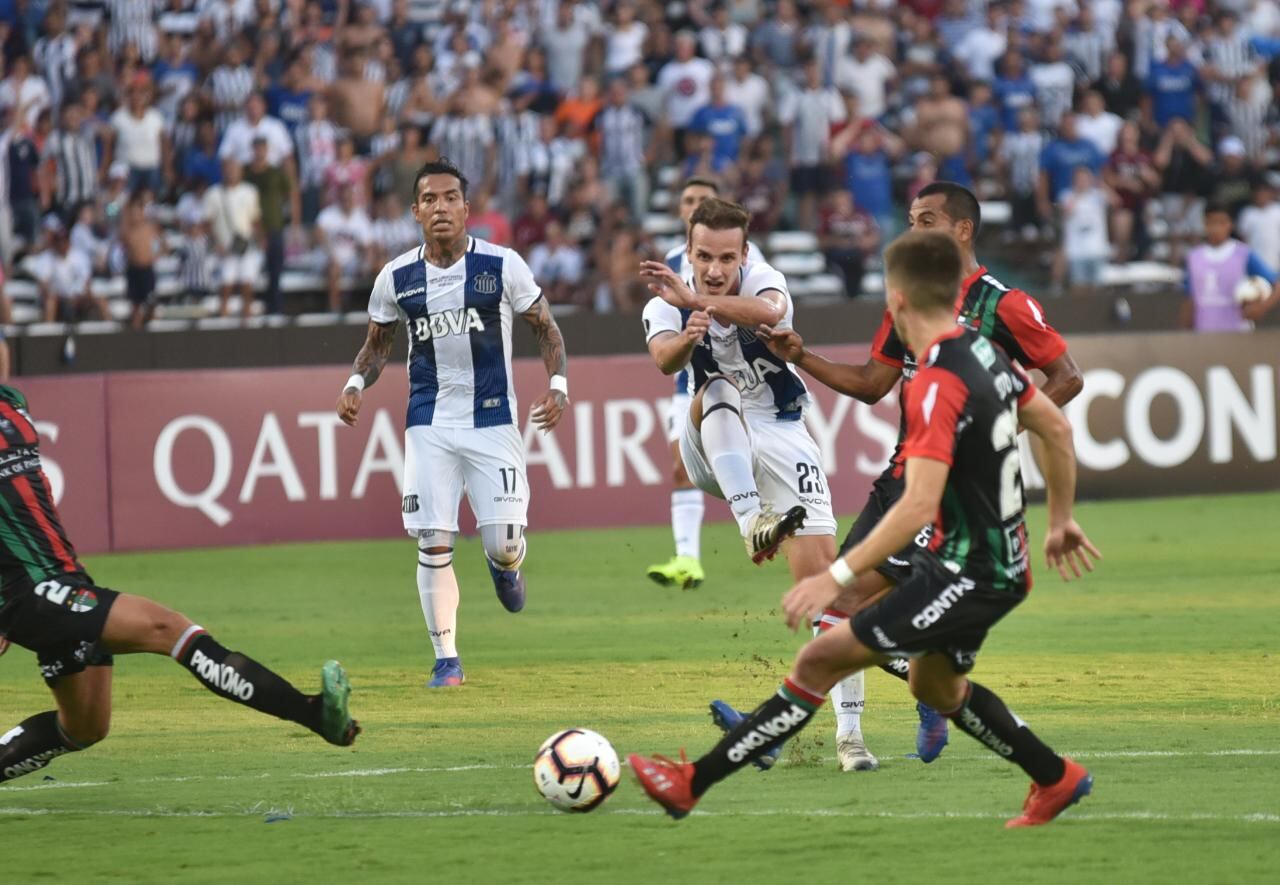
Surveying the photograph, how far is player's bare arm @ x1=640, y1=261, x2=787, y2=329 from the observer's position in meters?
8.12

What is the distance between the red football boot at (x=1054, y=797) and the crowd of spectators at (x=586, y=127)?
47.0 ft

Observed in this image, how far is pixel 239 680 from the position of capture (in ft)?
24.1

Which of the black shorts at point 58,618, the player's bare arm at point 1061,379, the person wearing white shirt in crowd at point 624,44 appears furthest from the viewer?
the person wearing white shirt in crowd at point 624,44

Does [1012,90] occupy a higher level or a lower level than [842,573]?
higher

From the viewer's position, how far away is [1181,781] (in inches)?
295

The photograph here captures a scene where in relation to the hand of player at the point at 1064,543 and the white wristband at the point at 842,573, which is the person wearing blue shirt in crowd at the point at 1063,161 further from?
the white wristband at the point at 842,573

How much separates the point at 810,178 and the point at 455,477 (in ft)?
40.6

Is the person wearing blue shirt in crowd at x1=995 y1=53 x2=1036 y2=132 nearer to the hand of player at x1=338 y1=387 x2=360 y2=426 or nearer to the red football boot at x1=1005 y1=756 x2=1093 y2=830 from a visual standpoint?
the hand of player at x1=338 y1=387 x2=360 y2=426

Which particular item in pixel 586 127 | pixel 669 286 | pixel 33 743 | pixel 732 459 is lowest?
pixel 33 743

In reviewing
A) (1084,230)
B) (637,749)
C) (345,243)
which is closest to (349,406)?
(637,749)

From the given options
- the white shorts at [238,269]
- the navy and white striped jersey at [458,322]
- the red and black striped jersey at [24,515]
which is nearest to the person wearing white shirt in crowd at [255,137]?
the white shorts at [238,269]

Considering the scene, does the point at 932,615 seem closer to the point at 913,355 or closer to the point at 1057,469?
the point at 1057,469

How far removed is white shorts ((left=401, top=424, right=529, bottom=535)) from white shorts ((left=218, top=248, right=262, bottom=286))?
9.70m

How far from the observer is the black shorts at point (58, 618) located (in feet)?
23.7
